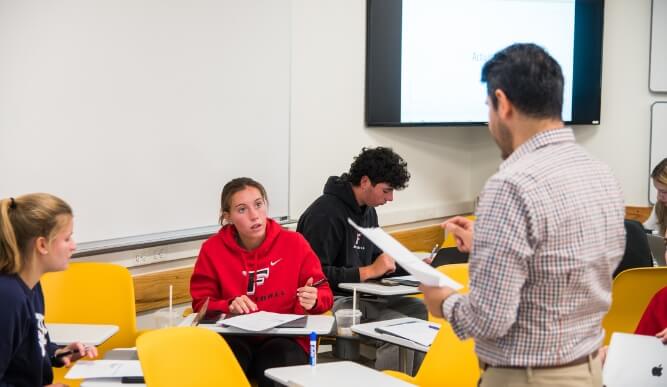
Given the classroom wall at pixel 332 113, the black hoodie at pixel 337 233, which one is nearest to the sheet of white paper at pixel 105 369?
the black hoodie at pixel 337 233

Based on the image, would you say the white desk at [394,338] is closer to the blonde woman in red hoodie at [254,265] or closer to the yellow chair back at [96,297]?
A: the blonde woman in red hoodie at [254,265]

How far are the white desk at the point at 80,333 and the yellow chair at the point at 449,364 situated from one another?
1197mm

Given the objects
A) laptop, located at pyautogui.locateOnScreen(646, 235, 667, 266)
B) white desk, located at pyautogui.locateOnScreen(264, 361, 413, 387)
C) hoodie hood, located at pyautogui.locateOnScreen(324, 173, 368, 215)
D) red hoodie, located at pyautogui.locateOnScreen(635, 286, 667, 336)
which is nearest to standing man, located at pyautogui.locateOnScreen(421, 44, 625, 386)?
white desk, located at pyautogui.locateOnScreen(264, 361, 413, 387)

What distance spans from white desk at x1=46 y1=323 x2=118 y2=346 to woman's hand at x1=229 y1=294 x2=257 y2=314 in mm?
510

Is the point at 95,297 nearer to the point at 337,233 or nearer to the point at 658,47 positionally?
the point at 337,233

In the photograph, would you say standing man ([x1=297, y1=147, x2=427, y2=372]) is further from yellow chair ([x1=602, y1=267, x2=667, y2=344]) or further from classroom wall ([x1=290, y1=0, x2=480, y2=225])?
yellow chair ([x1=602, y1=267, x2=667, y2=344])

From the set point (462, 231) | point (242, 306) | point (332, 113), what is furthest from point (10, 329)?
point (332, 113)

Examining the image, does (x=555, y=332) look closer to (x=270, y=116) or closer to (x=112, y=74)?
(x=112, y=74)

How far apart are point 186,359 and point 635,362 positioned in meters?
1.37

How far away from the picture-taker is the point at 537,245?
1620 millimetres

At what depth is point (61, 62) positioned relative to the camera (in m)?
3.56

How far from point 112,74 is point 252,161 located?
109 cm

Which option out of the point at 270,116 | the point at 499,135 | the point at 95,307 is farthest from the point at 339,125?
the point at 499,135

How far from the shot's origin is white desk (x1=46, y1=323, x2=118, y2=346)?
2.88 m
